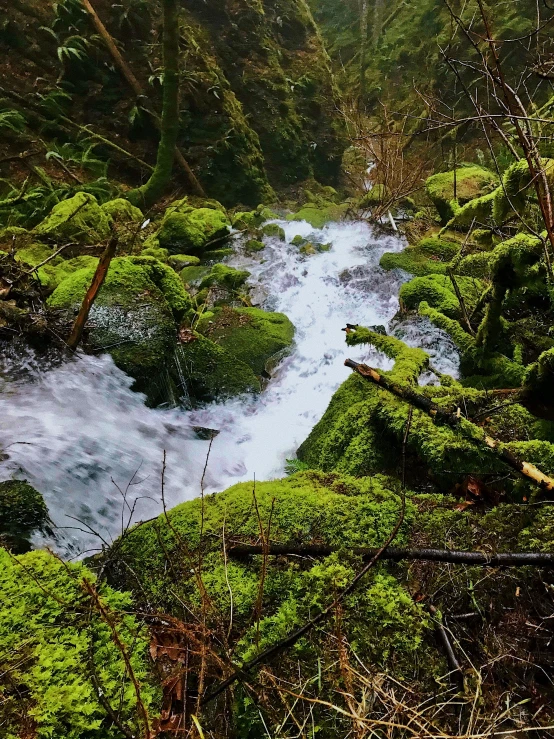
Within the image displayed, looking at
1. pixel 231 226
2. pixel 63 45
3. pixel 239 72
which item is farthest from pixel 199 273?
pixel 239 72

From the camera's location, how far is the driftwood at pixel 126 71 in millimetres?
11195

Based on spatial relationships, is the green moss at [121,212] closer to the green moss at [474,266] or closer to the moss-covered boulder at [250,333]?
the moss-covered boulder at [250,333]

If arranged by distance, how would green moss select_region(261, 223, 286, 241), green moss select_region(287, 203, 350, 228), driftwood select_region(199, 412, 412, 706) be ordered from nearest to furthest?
driftwood select_region(199, 412, 412, 706) → green moss select_region(261, 223, 286, 241) → green moss select_region(287, 203, 350, 228)

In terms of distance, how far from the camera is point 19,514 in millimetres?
2826

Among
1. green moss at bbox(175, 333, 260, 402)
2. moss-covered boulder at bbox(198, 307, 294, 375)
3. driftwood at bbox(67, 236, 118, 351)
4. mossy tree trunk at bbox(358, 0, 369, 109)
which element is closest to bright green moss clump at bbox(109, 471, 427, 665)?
driftwood at bbox(67, 236, 118, 351)

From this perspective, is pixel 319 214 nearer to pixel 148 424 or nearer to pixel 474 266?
pixel 474 266

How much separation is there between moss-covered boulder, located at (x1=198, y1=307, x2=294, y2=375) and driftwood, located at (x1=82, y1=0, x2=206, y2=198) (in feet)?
21.8

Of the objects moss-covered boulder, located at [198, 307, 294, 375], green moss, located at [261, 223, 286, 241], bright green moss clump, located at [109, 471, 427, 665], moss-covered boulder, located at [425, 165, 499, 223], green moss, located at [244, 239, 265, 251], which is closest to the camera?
bright green moss clump, located at [109, 471, 427, 665]

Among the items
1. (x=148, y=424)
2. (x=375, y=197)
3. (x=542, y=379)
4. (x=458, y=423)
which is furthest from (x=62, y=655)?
(x=375, y=197)

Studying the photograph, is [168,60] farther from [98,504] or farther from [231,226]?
[98,504]

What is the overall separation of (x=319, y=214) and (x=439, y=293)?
26.0 ft

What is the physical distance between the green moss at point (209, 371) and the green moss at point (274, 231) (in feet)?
17.9

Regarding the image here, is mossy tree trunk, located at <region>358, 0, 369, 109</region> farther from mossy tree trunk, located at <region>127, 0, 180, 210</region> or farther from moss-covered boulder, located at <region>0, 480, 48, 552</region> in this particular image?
moss-covered boulder, located at <region>0, 480, 48, 552</region>

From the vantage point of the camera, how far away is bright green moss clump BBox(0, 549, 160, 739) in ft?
4.00
